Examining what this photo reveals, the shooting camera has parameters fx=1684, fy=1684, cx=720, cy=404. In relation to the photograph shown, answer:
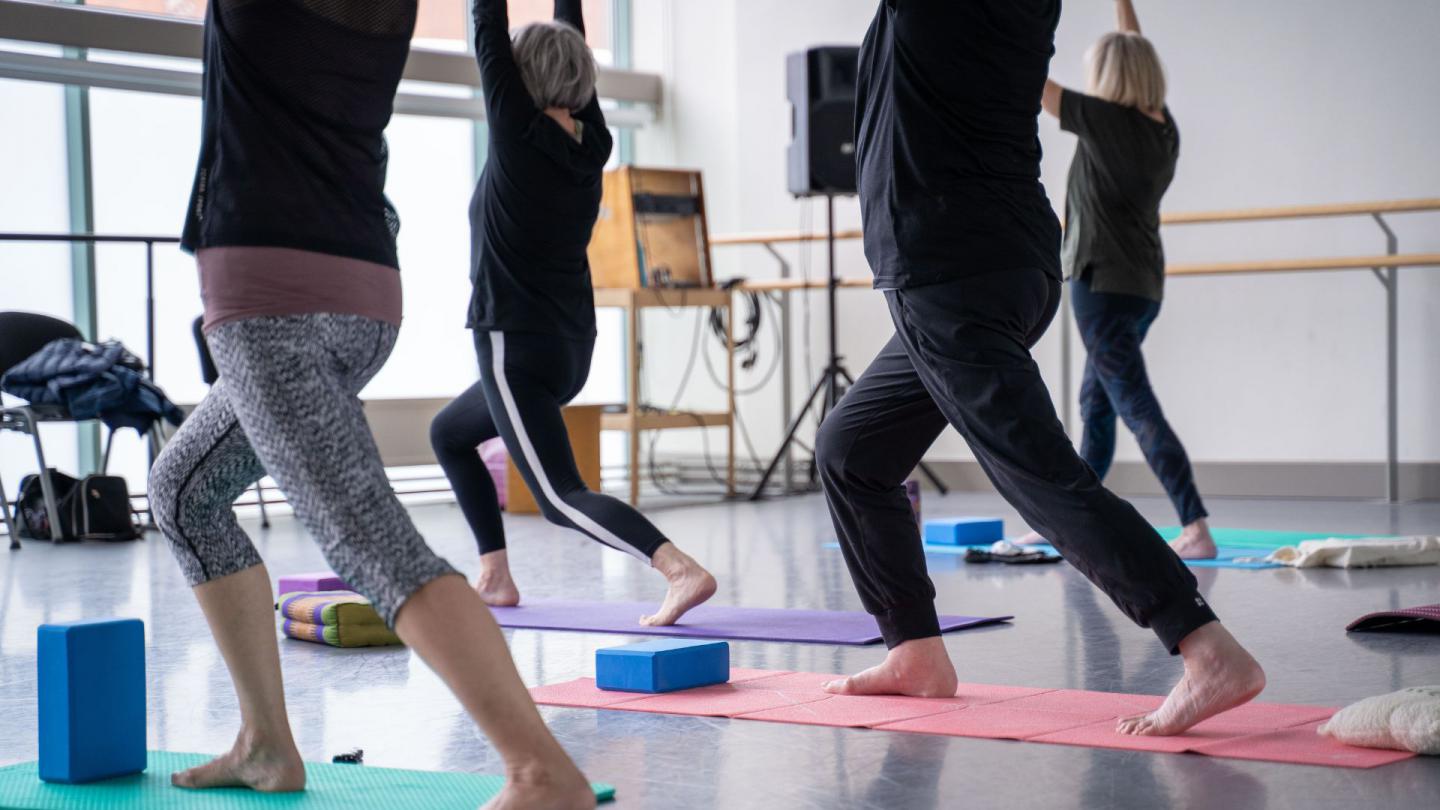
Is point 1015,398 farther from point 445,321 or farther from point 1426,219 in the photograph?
point 445,321

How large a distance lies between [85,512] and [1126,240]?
3640 mm

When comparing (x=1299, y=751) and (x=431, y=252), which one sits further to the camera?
(x=431, y=252)

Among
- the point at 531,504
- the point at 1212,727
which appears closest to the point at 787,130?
the point at 531,504

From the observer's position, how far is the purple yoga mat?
3350 millimetres

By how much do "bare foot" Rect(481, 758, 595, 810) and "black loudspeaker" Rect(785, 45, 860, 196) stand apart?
18.0 feet

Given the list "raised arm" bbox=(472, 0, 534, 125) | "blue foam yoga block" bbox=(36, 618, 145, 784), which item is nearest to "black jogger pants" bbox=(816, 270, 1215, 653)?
"blue foam yoga block" bbox=(36, 618, 145, 784)

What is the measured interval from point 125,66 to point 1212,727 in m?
5.69

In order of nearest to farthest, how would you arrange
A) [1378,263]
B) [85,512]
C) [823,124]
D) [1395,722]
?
[1395,722]
[85,512]
[1378,263]
[823,124]

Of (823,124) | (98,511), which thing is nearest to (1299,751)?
(98,511)

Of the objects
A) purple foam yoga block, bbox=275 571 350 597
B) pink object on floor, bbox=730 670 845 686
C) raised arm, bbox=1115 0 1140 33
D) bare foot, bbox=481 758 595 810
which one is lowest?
purple foam yoga block, bbox=275 571 350 597

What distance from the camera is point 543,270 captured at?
11.7 feet

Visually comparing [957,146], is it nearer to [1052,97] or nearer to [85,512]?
[1052,97]

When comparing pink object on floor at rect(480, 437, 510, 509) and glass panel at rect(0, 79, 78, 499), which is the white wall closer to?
pink object on floor at rect(480, 437, 510, 509)

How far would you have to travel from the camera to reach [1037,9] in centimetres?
246
